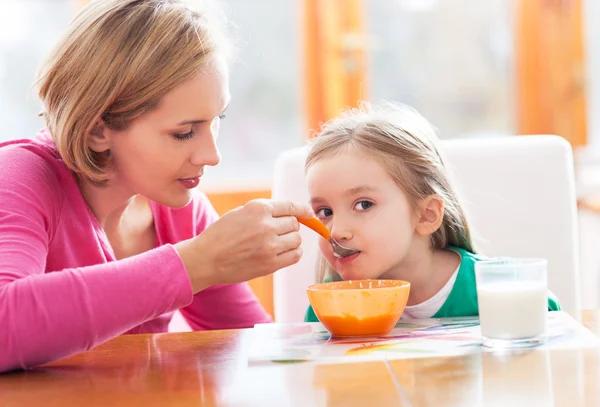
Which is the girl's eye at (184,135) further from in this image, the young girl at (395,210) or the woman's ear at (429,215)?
the woman's ear at (429,215)

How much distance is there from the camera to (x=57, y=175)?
4.50ft

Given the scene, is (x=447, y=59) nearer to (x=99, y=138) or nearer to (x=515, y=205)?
(x=515, y=205)

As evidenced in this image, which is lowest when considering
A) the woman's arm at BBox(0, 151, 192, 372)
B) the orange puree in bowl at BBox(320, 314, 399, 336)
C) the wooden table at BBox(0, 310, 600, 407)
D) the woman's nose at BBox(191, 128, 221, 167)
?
the wooden table at BBox(0, 310, 600, 407)

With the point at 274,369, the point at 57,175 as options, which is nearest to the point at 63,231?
the point at 57,175

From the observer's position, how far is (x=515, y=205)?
162 centimetres

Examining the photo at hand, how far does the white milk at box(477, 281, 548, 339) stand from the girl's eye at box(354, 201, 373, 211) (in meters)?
0.42

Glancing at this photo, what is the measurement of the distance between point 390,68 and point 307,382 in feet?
8.69

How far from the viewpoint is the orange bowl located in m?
1.15

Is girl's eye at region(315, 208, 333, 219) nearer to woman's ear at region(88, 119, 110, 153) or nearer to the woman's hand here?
the woman's hand

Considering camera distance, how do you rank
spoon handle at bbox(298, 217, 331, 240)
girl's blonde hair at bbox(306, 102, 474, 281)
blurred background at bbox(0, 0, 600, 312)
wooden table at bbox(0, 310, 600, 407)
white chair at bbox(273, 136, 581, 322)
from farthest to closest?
blurred background at bbox(0, 0, 600, 312), white chair at bbox(273, 136, 581, 322), girl's blonde hair at bbox(306, 102, 474, 281), spoon handle at bbox(298, 217, 331, 240), wooden table at bbox(0, 310, 600, 407)

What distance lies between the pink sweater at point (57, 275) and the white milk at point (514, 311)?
0.40 metres

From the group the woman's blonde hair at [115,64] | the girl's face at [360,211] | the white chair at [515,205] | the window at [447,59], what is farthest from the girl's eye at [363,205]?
the window at [447,59]

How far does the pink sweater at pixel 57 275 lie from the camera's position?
1012mm

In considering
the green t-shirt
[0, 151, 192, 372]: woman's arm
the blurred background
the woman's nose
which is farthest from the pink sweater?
the blurred background
